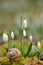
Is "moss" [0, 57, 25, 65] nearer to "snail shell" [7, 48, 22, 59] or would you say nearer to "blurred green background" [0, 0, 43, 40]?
"snail shell" [7, 48, 22, 59]

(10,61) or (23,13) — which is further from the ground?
(23,13)

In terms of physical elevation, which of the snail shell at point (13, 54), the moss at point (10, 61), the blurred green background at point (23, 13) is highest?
the blurred green background at point (23, 13)

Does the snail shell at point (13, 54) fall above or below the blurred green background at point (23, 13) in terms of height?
below

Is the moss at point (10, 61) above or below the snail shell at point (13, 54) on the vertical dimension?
below

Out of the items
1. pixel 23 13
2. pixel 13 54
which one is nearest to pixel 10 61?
pixel 13 54

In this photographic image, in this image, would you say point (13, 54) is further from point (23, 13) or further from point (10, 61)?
point (23, 13)

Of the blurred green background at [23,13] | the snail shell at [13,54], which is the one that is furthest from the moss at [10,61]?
the blurred green background at [23,13]

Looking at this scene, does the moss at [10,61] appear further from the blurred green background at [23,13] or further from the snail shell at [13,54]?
the blurred green background at [23,13]

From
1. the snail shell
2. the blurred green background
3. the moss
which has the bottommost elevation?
the moss

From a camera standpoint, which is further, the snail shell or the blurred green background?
the blurred green background

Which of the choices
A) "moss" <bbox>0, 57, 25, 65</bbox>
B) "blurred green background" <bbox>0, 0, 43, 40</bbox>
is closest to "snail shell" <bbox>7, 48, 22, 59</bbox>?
"moss" <bbox>0, 57, 25, 65</bbox>

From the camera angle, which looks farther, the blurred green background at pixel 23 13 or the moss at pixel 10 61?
the blurred green background at pixel 23 13

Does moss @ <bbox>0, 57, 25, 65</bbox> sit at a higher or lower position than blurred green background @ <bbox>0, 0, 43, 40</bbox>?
lower

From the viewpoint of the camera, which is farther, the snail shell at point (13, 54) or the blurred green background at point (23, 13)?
the blurred green background at point (23, 13)
